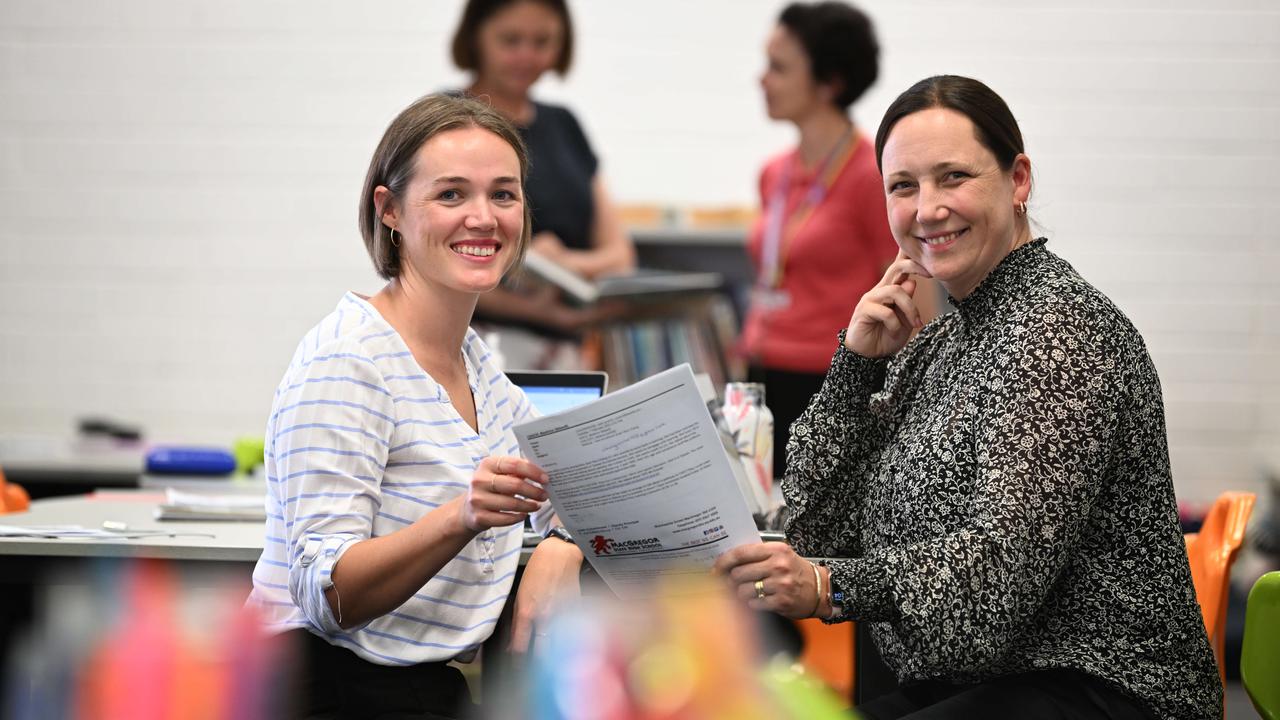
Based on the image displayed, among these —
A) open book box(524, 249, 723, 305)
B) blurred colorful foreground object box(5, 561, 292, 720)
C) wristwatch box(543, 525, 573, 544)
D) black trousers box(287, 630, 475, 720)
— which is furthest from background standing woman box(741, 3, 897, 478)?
blurred colorful foreground object box(5, 561, 292, 720)

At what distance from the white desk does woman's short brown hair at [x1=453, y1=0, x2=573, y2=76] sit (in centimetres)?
176

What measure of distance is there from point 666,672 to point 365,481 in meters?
0.48

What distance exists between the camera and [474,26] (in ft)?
12.3

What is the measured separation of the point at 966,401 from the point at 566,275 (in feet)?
7.07

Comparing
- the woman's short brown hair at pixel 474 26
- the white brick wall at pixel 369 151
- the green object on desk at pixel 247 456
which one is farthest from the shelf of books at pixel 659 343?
the green object on desk at pixel 247 456

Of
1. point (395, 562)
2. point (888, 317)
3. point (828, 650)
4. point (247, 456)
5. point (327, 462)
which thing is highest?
point (888, 317)

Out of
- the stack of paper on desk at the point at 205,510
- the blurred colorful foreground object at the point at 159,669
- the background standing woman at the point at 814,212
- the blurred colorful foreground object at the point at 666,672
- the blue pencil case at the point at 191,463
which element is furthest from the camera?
the background standing woman at the point at 814,212

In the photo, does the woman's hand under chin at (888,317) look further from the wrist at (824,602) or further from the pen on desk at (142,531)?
the pen on desk at (142,531)

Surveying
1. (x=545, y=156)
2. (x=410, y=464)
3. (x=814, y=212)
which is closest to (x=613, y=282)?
(x=545, y=156)

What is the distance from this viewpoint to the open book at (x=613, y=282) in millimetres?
3658

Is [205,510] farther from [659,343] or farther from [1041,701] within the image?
[659,343]

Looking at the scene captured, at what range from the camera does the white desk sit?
6.66 ft

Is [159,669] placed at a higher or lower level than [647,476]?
lower

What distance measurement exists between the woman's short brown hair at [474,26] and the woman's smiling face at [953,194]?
7.28 feet
